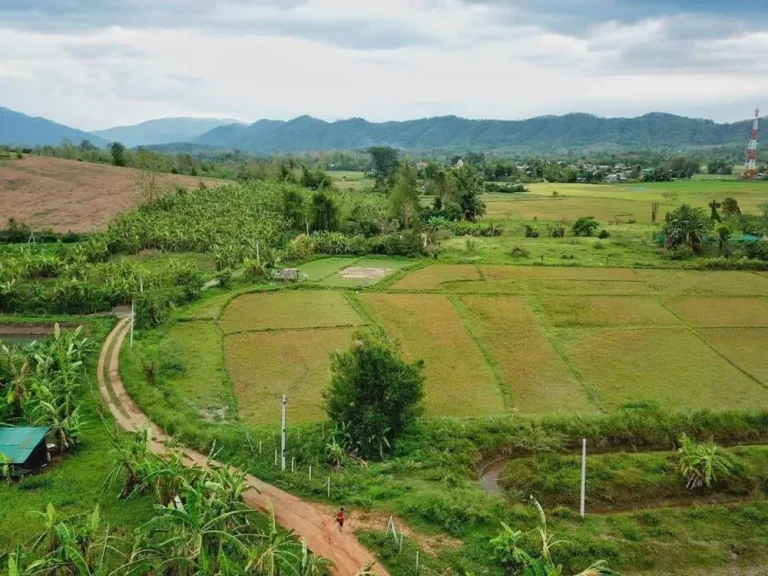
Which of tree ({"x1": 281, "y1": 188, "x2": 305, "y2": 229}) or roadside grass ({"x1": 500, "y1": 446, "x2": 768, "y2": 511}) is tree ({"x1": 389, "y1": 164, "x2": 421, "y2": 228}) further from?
roadside grass ({"x1": 500, "y1": 446, "x2": 768, "y2": 511})

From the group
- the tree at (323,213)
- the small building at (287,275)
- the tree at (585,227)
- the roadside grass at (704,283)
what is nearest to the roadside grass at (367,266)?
the small building at (287,275)

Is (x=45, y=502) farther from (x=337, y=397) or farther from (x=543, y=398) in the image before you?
(x=543, y=398)

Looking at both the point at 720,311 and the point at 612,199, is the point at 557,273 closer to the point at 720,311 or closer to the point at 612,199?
the point at 720,311

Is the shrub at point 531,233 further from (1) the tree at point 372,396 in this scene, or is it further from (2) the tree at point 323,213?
(1) the tree at point 372,396

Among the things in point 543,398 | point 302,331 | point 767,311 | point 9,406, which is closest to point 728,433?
point 543,398

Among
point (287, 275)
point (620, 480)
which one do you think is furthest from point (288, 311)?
point (620, 480)

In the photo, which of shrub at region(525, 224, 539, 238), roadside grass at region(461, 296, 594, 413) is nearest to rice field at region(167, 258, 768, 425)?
roadside grass at region(461, 296, 594, 413)
